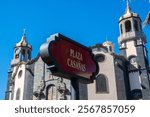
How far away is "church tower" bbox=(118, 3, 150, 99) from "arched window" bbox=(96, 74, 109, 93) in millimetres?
3851

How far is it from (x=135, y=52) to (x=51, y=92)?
13.5m

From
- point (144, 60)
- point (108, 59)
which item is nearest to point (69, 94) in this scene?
point (108, 59)

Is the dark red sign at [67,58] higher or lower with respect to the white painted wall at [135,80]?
lower

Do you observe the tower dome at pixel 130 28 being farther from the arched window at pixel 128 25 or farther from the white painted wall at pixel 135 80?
the white painted wall at pixel 135 80

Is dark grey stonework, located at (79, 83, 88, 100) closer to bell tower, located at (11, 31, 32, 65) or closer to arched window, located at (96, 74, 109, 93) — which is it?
arched window, located at (96, 74, 109, 93)

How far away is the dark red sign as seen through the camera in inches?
258

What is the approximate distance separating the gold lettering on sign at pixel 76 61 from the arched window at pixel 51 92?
959 inches

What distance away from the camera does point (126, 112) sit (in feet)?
25.0

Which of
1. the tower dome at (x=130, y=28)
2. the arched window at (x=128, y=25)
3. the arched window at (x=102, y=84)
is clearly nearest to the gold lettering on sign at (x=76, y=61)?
the arched window at (x=102, y=84)

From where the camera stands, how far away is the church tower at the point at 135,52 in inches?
1285

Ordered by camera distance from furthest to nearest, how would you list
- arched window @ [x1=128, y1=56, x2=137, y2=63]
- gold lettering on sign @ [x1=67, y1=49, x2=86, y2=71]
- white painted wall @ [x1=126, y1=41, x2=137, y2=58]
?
white painted wall @ [x1=126, y1=41, x2=137, y2=58]
arched window @ [x1=128, y1=56, x2=137, y2=63]
gold lettering on sign @ [x1=67, y1=49, x2=86, y2=71]

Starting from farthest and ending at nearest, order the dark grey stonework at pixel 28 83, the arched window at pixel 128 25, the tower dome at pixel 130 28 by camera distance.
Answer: the arched window at pixel 128 25
the tower dome at pixel 130 28
the dark grey stonework at pixel 28 83

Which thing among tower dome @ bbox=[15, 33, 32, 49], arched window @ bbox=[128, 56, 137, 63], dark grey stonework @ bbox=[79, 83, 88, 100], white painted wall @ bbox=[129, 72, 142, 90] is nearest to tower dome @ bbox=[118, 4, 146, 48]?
arched window @ bbox=[128, 56, 137, 63]

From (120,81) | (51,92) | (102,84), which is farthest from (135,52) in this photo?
(51,92)
